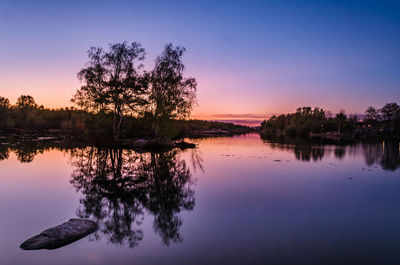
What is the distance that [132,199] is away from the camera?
968 cm

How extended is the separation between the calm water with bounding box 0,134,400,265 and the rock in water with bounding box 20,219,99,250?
231 mm

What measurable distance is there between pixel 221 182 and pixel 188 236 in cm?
703

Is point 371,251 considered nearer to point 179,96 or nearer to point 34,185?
point 34,185

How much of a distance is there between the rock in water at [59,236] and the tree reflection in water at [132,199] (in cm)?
54

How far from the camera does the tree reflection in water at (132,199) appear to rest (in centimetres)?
696

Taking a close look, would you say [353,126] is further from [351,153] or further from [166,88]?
[166,88]

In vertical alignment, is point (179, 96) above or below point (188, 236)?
above

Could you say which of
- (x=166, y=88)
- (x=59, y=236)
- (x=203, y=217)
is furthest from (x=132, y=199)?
(x=166, y=88)

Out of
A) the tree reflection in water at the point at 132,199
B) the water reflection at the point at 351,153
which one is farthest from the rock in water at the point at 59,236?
the water reflection at the point at 351,153

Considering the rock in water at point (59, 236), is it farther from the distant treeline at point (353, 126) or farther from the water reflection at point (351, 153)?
the distant treeline at point (353, 126)

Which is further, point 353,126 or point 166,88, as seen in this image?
point 353,126

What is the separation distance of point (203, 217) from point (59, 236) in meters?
4.30

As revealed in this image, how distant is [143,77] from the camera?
34719 millimetres

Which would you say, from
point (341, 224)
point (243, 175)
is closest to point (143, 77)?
point (243, 175)
